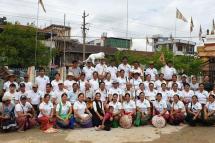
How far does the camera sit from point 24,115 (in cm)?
1162

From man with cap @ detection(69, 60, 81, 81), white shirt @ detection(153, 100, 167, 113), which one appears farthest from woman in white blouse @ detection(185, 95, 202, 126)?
man with cap @ detection(69, 60, 81, 81)

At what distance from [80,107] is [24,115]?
6.00 feet

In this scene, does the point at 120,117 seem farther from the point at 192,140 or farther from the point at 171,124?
the point at 192,140

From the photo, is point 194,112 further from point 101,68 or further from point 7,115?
point 7,115

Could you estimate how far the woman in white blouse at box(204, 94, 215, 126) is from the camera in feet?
41.4

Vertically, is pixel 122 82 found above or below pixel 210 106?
above

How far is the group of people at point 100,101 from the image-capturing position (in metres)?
11.8

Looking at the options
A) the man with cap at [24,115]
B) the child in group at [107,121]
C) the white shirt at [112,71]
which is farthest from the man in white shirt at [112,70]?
the man with cap at [24,115]

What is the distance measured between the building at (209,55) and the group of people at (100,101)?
481 centimetres

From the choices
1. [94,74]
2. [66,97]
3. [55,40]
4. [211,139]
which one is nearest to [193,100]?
[211,139]

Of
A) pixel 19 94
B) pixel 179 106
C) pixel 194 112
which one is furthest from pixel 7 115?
pixel 194 112

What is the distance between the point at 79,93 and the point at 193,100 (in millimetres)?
4000

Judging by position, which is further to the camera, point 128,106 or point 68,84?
point 68,84

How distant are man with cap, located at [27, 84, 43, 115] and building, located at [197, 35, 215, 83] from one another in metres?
9.75
